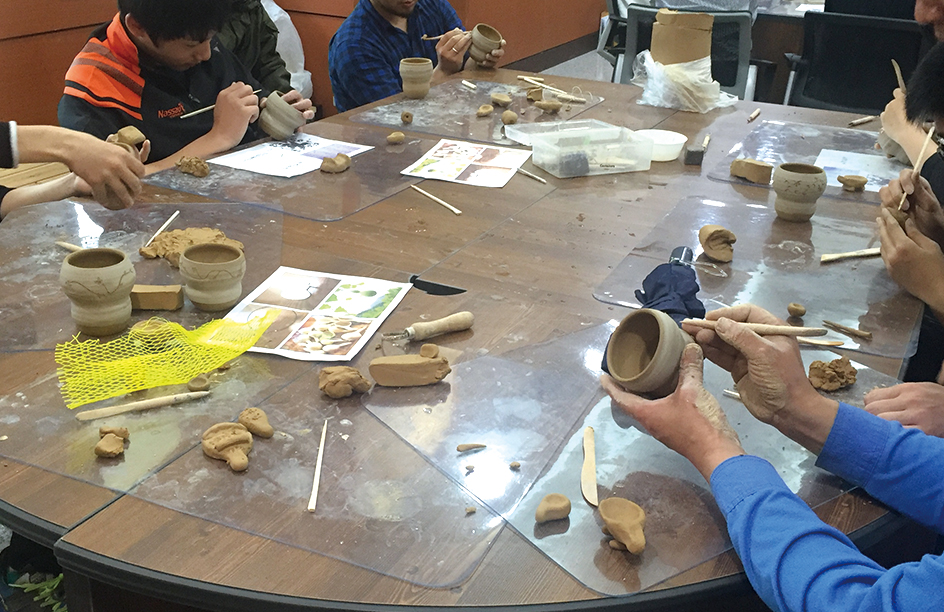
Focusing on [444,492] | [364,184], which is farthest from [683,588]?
[364,184]

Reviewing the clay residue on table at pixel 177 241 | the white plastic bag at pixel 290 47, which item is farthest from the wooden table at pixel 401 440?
the white plastic bag at pixel 290 47

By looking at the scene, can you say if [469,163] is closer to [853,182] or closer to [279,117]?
[279,117]

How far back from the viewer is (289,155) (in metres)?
2.50

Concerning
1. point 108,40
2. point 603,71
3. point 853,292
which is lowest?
point 603,71

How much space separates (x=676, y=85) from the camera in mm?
3082

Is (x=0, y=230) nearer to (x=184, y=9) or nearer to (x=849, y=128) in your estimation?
(x=184, y=9)

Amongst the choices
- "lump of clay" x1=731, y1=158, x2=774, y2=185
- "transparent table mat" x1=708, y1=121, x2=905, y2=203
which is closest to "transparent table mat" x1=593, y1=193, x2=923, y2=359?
"lump of clay" x1=731, y1=158, x2=774, y2=185

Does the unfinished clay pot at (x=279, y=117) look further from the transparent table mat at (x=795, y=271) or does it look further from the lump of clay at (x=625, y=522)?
the lump of clay at (x=625, y=522)

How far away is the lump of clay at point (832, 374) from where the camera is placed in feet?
4.45

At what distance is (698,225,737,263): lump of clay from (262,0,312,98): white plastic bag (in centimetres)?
406

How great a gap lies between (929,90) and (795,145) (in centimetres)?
128

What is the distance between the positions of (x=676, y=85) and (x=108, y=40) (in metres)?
2.03

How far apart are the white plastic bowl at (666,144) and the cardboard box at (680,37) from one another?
63 cm

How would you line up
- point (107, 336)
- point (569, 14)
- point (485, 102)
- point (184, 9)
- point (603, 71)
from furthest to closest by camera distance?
point (569, 14) → point (603, 71) → point (485, 102) → point (184, 9) → point (107, 336)
